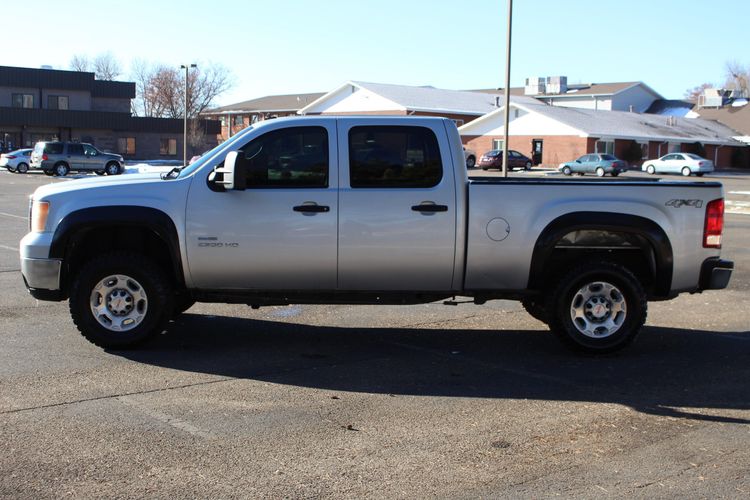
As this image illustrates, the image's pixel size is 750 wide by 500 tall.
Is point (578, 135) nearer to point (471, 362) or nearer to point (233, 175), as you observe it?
point (471, 362)

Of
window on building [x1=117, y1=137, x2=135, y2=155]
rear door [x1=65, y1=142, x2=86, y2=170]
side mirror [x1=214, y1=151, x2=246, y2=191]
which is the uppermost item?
window on building [x1=117, y1=137, x2=135, y2=155]

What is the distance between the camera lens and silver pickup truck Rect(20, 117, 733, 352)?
750 cm

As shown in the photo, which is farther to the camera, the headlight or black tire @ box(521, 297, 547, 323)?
black tire @ box(521, 297, 547, 323)

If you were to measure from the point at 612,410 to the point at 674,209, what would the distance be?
2.37m

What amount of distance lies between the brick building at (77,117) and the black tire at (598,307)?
204ft

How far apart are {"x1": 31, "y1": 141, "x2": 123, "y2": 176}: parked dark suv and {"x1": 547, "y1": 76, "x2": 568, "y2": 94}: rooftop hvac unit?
2552 inches

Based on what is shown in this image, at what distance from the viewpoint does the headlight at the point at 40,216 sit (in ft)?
24.8

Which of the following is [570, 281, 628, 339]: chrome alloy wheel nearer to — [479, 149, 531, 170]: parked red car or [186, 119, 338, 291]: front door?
[186, 119, 338, 291]: front door

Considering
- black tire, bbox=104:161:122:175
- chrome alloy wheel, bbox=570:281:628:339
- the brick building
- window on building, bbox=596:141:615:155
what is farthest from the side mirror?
A: window on building, bbox=596:141:615:155

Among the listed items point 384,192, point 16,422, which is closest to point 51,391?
point 16,422

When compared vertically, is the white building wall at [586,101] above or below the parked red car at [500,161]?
above

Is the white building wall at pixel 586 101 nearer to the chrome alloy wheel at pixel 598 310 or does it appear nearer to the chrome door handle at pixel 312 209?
the chrome alloy wheel at pixel 598 310

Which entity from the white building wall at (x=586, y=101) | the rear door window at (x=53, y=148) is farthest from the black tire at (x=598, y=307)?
the white building wall at (x=586, y=101)

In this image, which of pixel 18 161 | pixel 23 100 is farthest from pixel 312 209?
pixel 23 100
